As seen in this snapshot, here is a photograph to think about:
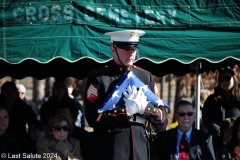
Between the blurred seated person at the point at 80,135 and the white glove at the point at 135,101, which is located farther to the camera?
the blurred seated person at the point at 80,135

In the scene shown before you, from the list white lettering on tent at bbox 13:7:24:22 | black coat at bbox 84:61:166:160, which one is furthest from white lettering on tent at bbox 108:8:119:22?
black coat at bbox 84:61:166:160

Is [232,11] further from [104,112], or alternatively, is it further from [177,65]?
[177,65]

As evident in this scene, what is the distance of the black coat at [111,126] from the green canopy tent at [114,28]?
1406mm

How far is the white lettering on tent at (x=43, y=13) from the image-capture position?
268 inches

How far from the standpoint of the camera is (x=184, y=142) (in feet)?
22.9

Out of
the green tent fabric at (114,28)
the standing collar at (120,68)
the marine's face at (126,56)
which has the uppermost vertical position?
the green tent fabric at (114,28)

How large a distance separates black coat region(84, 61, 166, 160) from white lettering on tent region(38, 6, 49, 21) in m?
1.58

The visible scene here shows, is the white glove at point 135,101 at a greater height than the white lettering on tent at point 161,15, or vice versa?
the white lettering on tent at point 161,15

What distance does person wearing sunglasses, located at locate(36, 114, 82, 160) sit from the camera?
6812 millimetres

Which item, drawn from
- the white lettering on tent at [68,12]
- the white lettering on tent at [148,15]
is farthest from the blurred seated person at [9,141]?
the white lettering on tent at [148,15]

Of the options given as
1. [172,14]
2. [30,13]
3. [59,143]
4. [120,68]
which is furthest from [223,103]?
[120,68]

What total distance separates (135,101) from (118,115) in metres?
0.19

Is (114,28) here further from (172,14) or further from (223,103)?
(223,103)

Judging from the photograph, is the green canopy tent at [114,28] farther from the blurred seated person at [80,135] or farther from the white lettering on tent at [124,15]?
the blurred seated person at [80,135]
